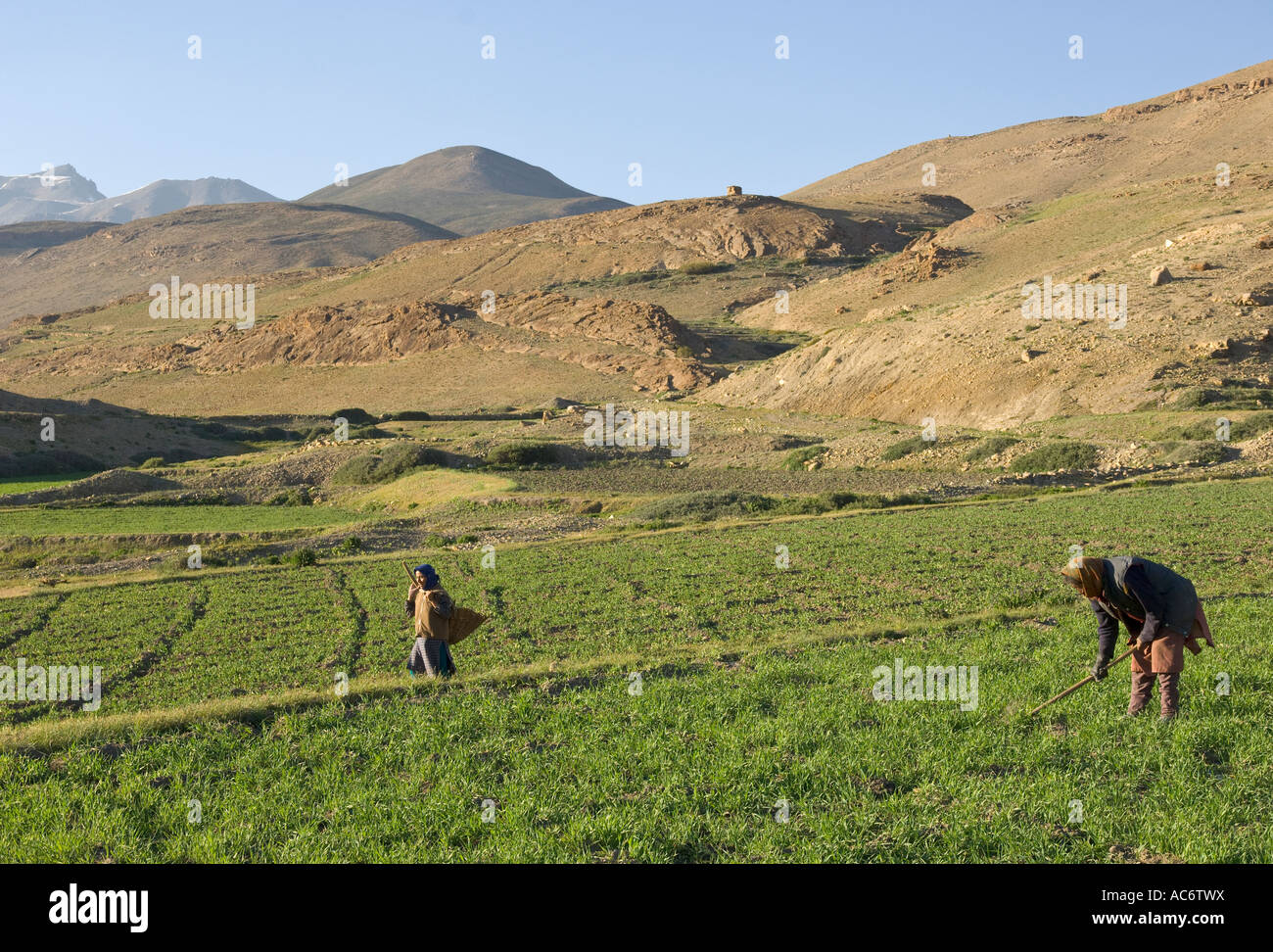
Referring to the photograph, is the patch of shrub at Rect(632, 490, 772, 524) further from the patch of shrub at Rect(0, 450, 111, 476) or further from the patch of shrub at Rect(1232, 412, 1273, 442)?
the patch of shrub at Rect(0, 450, 111, 476)

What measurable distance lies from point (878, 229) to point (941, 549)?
113945 mm

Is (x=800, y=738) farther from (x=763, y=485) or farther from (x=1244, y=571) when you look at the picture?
(x=763, y=485)

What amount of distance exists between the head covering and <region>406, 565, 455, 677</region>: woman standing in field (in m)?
6.70

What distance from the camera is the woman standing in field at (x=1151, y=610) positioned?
8.25m

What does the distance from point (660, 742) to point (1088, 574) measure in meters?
3.94

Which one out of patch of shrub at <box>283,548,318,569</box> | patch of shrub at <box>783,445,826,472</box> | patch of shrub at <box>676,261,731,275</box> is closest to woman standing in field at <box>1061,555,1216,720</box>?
patch of shrub at <box>283,548,318,569</box>

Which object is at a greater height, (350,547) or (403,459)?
(403,459)

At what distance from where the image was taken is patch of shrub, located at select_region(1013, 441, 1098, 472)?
39219 millimetres

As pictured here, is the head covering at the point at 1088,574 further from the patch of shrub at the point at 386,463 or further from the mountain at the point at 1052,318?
the mountain at the point at 1052,318

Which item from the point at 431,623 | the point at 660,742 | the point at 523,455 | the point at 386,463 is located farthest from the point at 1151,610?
the point at 523,455

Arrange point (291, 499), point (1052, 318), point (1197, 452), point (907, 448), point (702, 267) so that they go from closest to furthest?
point (1197, 452), point (291, 499), point (907, 448), point (1052, 318), point (702, 267)
